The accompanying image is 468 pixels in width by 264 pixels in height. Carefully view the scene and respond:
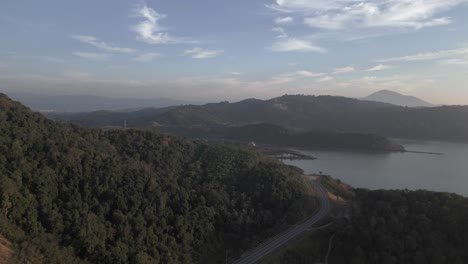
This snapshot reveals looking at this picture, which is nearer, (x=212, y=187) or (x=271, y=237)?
(x=271, y=237)

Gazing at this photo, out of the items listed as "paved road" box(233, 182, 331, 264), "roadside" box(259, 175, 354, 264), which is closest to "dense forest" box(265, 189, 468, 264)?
"roadside" box(259, 175, 354, 264)

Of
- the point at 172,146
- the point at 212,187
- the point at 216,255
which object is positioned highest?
the point at 172,146

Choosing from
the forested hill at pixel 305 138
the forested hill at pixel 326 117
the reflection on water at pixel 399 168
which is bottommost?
the reflection on water at pixel 399 168

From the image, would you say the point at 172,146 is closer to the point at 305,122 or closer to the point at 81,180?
the point at 81,180

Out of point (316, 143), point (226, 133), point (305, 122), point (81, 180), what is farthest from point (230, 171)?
point (305, 122)

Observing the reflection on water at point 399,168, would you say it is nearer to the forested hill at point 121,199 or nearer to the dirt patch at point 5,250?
the forested hill at point 121,199

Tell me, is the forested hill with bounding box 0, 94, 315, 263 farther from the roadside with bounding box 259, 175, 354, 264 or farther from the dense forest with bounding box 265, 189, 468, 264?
the dense forest with bounding box 265, 189, 468, 264

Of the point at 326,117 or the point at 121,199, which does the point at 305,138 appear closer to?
the point at 326,117

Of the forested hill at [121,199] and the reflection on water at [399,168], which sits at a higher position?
the forested hill at [121,199]

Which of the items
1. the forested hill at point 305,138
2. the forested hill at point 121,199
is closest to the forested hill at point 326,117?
the forested hill at point 305,138
